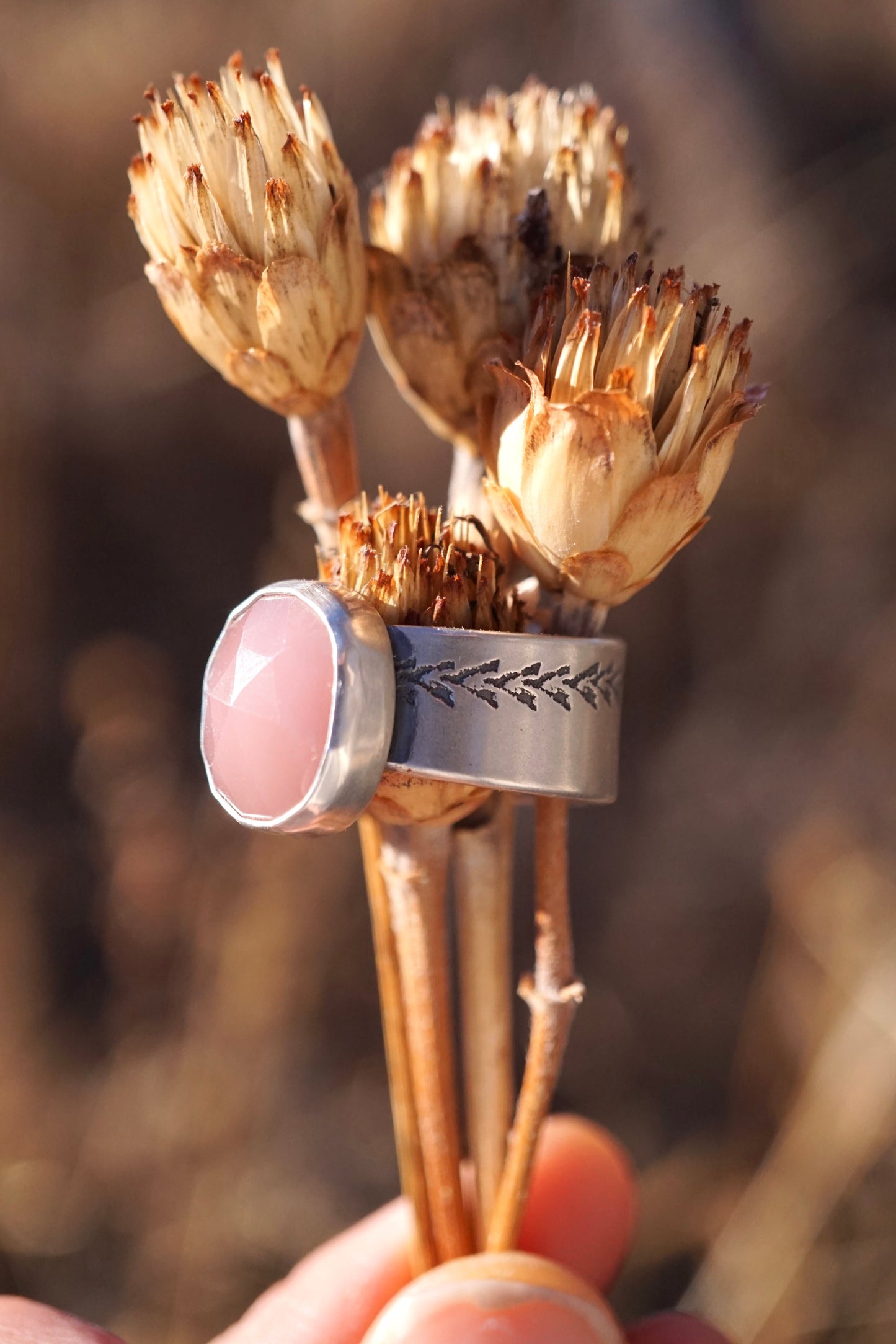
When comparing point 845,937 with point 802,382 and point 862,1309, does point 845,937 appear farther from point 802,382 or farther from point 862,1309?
point 802,382

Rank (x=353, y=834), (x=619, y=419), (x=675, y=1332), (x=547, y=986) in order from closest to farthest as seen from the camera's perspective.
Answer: (x=619, y=419), (x=547, y=986), (x=675, y=1332), (x=353, y=834)

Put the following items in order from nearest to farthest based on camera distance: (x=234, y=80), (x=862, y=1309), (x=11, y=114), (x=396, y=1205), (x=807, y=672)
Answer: (x=234, y=80) < (x=396, y=1205) < (x=862, y=1309) < (x=11, y=114) < (x=807, y=672)

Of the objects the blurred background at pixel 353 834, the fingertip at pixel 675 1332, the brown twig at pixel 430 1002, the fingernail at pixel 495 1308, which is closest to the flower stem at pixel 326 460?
the brown twig at pixel 430 1002

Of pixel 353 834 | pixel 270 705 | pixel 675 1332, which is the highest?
pixel 270 705

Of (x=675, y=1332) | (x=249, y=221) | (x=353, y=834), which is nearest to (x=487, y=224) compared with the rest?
(x=249, y=221)

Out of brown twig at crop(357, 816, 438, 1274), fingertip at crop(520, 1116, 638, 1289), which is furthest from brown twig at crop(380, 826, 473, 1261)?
fingertip at crop(520, 1116, 638, 1289)

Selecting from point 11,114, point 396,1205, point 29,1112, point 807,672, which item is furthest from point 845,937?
point 11,114

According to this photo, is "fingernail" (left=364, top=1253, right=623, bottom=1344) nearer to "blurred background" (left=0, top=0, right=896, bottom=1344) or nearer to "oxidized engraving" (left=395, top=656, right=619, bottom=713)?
"oxidized engraving" (left=395, top=656, right=619, bottom=713)

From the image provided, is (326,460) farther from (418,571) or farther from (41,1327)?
(41,1327)
